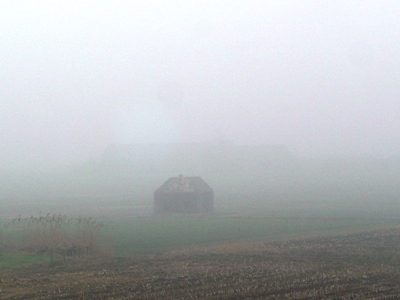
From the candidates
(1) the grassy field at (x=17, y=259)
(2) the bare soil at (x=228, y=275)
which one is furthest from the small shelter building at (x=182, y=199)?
(1) the grassy field at (x=17, y=259)

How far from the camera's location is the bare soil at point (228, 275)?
17609 mm

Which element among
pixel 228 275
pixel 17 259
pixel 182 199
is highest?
pixel 182 199

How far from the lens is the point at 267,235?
36875 millimetres

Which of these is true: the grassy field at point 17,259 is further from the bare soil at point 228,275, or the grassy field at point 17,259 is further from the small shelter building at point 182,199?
the small shelter building at point 182,199

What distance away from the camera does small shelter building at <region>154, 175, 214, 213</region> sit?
54.1 m

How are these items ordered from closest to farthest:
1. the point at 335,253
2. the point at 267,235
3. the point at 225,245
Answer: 1. the point at 335,253
2. the point at 225,245
3. the point at 267,235

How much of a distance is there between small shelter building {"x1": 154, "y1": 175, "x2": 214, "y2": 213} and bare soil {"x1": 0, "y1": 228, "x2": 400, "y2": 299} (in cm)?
2305

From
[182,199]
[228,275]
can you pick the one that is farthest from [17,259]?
[182,199]

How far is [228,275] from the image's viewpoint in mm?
21141

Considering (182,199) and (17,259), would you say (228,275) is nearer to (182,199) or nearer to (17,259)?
(17,259)

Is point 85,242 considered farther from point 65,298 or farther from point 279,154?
point 279,154

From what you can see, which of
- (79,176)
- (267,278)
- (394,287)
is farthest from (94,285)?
(79,176)

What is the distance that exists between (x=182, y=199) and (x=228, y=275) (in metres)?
33.2

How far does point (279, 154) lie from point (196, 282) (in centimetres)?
15140
